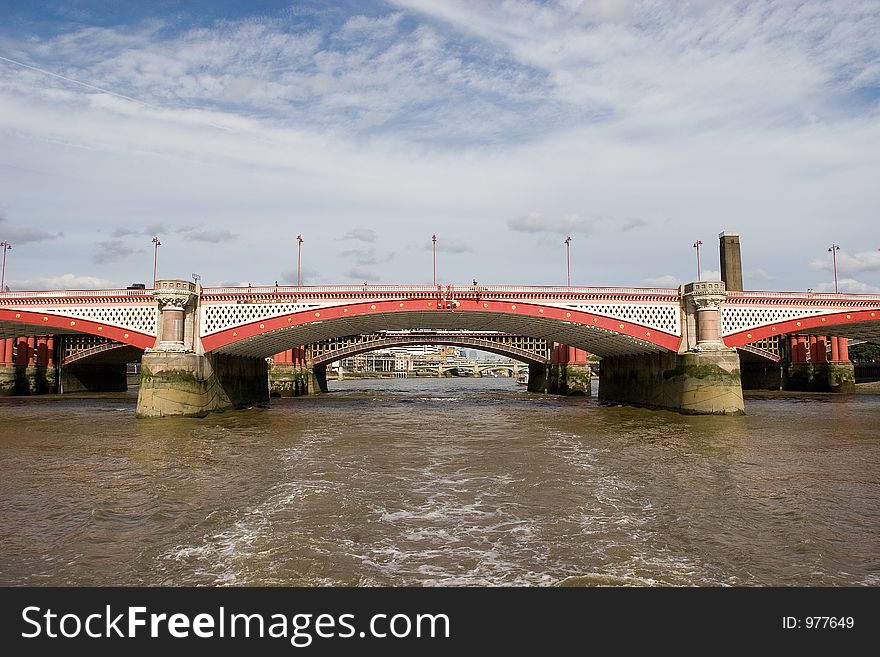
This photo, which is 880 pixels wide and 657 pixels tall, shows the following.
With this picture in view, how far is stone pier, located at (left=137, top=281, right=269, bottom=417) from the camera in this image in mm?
32344

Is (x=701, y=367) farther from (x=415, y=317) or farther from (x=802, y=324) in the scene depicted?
(x=415, y=317)

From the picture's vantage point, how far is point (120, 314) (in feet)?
116

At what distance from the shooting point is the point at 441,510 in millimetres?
11984

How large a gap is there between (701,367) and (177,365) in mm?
27920

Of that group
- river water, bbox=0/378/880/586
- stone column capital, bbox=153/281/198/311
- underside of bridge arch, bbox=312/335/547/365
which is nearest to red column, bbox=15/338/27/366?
underside of bridge arch, bbox=312/335/547/365

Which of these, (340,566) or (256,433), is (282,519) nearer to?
(340,566)

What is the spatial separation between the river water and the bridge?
9115 mm

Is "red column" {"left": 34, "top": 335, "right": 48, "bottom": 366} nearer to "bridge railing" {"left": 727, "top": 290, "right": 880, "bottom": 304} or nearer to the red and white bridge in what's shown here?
the red and white bridge

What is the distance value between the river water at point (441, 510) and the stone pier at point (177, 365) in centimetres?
743

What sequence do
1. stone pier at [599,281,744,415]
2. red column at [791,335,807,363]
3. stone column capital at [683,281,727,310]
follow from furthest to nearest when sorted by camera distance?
red column at [791,335,807,363], stone column capital at [683,281,727,310], stone pier at [599,281,744,415]

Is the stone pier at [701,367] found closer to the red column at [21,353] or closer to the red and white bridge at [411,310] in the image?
the red and white bridge at [411,310]

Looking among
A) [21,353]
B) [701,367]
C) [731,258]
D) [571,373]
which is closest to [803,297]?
[701,367]

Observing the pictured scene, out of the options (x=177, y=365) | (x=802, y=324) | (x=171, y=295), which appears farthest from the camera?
(x=802, y=324)
